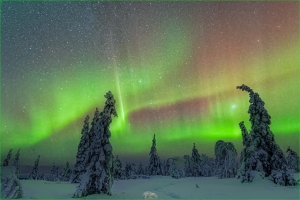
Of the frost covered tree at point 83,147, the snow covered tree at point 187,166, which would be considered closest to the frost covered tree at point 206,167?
the snow covered tree at point 187,166

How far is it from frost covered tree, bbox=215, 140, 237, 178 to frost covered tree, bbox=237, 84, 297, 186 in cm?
3144

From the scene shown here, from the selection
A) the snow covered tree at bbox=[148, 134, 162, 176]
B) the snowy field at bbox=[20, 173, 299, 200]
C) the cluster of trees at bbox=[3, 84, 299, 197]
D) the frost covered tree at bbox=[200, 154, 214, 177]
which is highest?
the cluster of trees at bbox=[3, 84, 299, 197]

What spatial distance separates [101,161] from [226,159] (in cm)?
4999

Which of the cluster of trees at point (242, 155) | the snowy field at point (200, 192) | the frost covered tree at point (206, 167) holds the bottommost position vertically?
the frost covered tree at point (206, 167)

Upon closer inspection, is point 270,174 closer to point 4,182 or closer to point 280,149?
point 280,149

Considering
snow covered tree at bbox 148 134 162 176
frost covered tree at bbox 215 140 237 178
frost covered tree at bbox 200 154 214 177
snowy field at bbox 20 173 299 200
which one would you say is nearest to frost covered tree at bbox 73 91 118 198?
snowy field at bbox 20 173 299 200

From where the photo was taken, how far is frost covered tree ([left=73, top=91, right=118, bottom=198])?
1538 centimetres

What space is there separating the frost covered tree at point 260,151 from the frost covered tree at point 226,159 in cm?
3144

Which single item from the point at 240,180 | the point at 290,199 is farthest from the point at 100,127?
the point at 240,180

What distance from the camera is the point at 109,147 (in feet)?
53.6

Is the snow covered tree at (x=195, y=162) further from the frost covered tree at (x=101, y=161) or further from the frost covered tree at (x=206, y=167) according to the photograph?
the frost covered tree at (x=101, y=161)

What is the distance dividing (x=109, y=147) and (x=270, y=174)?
1939cm

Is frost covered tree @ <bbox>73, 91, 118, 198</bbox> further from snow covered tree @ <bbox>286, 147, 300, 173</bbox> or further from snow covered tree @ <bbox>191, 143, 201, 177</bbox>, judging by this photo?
snow covered tree @ <bbox>191, 143, 201, 177</bbox>

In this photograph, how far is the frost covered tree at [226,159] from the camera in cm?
5365
